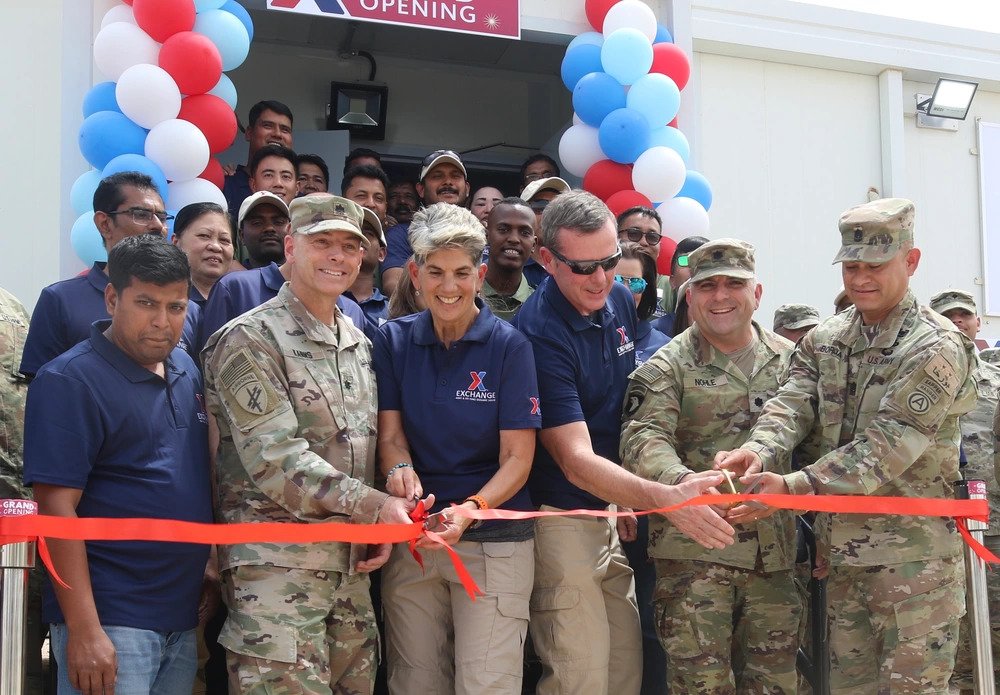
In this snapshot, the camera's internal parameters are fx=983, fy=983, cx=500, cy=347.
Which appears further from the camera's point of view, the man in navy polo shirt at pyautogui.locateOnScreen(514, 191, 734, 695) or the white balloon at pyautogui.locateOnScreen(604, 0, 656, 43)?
the white balloon at pyautogui.locateOnScreen(604, 0, 656, 43)

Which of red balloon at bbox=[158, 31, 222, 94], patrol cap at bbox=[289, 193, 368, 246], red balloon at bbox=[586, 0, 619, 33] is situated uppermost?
red balloon at bbox=[586, 0, 619, 33]

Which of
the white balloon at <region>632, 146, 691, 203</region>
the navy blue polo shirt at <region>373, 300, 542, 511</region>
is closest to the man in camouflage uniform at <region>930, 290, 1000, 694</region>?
the white balloon at <region>632, 146, 691, 203</region>

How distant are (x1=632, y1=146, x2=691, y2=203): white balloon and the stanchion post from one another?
15.8 feet

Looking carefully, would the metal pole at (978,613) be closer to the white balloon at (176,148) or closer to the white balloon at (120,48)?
the white balloon at (176,148)

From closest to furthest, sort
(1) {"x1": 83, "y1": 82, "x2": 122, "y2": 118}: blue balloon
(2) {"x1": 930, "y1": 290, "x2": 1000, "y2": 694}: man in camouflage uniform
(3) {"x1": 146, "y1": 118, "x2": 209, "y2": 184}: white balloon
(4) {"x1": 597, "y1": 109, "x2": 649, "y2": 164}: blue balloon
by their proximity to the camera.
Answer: (2) {"x1": 930, "y1": 290, "x2": 1000, "y2": 694}: man in camouflage uniform, (3) {"x1": 146, "y1": 118, "x2": 209, "y2": 184}: white balloon, (1) {"x1": 83, "y1": 82, "x2": 122, "y2": 118}: blue balloon, (4) {"x1": 597, "y1": 109, "x2": 649, "y2": 164}: blue balloon

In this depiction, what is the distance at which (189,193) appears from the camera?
5863 millimetres

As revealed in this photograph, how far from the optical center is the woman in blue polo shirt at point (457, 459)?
3535 mm

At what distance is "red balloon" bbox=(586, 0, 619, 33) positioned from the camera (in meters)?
7.61

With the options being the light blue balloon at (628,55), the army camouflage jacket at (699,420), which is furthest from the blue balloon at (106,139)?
the army camouflage jacket at (699,420)

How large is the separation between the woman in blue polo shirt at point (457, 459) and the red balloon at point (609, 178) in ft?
11.7

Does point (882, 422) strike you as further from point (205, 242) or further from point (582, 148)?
point (582, 148)

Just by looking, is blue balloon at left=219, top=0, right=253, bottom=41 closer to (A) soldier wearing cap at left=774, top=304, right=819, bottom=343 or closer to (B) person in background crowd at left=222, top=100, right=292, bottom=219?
(B) person in background crowd at left=222, top=100, right=292, bottom=219

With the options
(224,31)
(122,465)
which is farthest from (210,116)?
(122,465)

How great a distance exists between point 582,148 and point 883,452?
13.7ft
